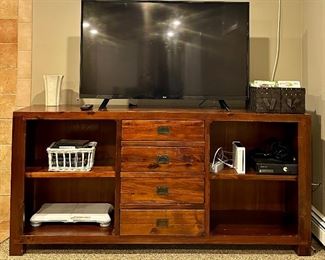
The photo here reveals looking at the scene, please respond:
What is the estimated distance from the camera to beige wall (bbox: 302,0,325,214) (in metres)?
2.24

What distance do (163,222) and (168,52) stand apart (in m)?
0.99

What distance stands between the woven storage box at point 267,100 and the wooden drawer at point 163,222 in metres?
0.66

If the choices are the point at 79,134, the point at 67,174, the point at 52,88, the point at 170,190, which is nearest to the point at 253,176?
the point at 170,190

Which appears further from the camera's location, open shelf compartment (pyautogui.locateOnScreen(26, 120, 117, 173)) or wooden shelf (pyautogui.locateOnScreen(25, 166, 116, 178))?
open shelf compartment (pyautogui.locateOnScreen(26, 120, 117, 173))

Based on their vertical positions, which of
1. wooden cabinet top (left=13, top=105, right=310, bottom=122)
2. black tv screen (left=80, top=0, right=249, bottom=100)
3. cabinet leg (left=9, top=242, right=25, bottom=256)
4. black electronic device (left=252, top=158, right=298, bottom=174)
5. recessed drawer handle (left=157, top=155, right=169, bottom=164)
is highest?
black tv screen (left=80, top=0, right=249, bottom=100)

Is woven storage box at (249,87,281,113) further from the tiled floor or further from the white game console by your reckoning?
the tiled floor

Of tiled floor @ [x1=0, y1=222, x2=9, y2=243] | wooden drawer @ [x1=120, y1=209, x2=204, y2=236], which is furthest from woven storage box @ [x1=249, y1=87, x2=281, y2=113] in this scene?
tiled floor @ [x1=0, y1=222, x2=9, y2=243]

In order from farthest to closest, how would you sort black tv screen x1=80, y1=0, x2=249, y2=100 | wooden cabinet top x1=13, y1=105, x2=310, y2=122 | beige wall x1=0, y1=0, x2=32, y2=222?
1. beige wall x1=0, y1=0, x2=32, y2=222
2. black tv screen x1=80, y1=0, x2=249, y2=100
3. wooden cabinet top x1=13, y1=105, x2=310, y2=122

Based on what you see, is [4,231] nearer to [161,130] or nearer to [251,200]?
[161,130]

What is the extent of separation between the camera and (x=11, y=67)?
8.30 feet

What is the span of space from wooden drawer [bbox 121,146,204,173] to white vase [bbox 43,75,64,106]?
614mm

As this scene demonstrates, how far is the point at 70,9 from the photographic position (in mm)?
2535

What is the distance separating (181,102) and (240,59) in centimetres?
50

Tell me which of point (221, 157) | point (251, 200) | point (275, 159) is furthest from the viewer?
point (251, 200)
